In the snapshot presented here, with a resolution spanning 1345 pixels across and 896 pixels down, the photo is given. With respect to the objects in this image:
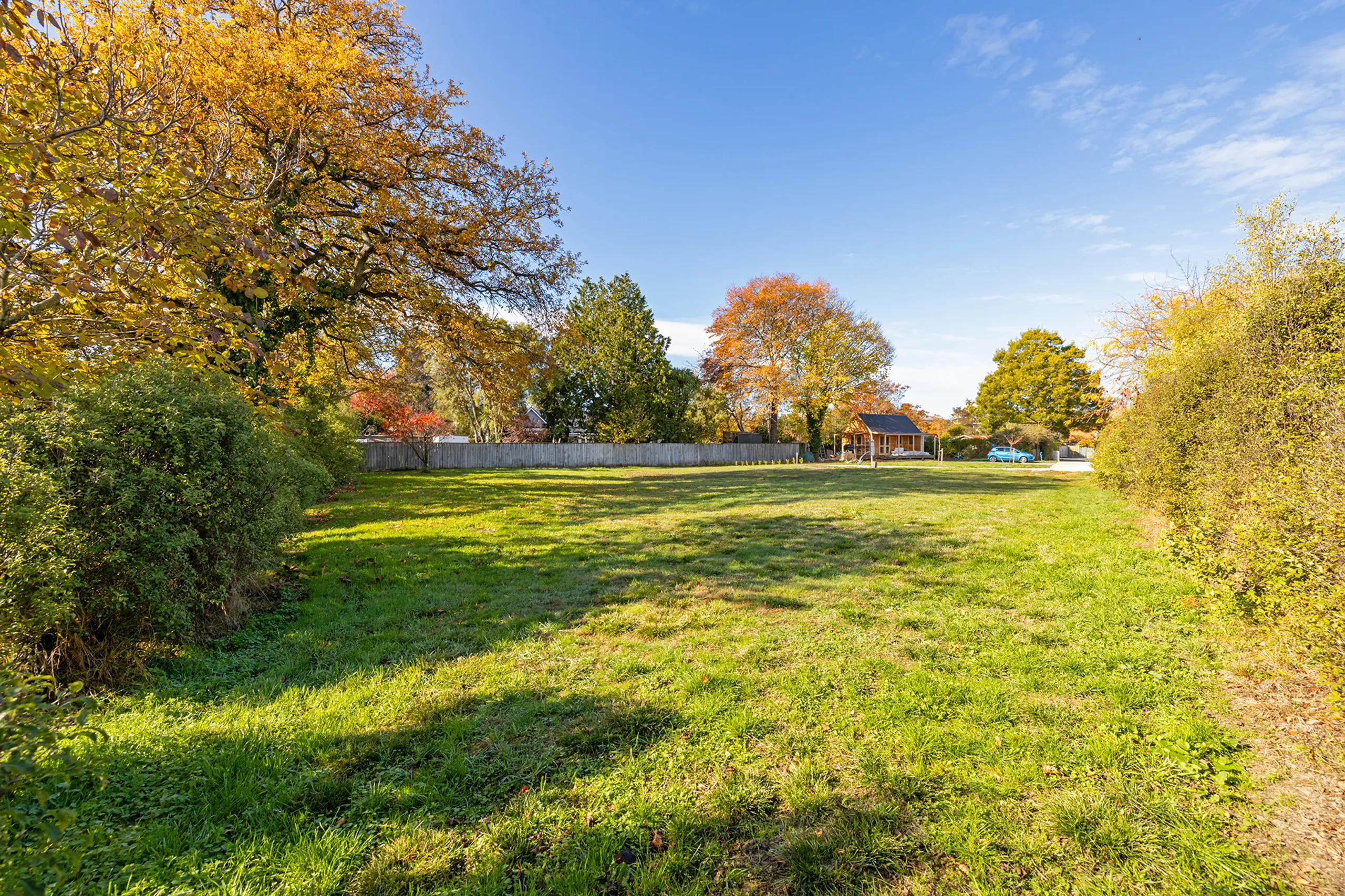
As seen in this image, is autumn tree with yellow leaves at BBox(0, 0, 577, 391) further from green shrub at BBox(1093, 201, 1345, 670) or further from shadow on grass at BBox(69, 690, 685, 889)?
green shrub at BBox(1093, 201, 1345, 670)

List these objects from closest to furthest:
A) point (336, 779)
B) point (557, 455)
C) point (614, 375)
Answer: point (336, 779)
point (557, 455)
point (614, 375)

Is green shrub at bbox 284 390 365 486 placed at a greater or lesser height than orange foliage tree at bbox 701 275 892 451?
lesser

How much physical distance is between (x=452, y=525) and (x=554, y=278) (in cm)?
716

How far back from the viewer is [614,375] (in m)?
35.8

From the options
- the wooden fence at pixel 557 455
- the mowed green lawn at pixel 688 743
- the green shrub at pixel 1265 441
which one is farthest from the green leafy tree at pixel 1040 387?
the mowed green lawn at pixel 688 743

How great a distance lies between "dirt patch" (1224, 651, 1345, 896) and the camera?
208 centimetres

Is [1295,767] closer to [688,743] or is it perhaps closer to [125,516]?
[688,743]

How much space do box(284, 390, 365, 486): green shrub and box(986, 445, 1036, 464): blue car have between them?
1888 inches

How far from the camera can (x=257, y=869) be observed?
6.72 ft

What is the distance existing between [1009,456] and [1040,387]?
883 centimetres

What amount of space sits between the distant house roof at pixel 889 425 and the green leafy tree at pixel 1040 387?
25.4 ft

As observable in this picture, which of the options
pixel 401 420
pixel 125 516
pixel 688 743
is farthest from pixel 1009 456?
pixel 125 516

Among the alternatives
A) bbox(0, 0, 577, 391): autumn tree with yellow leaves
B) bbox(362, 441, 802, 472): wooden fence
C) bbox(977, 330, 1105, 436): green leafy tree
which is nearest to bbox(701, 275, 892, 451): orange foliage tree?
bbox(362, 441, 802, 472): wooden fence

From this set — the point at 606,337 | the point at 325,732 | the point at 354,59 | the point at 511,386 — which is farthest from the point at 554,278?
the point at 606,337
